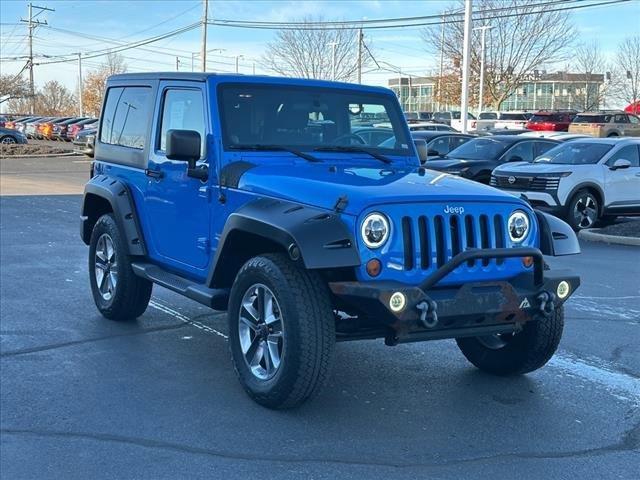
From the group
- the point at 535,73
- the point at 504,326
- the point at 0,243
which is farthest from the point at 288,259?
the point at 535,73

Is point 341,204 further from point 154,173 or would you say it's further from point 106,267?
point 106,267

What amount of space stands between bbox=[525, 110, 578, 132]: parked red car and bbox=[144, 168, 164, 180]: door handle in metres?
36.7

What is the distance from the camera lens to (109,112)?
25.2ft

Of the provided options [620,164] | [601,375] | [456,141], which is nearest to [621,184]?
[620,164]

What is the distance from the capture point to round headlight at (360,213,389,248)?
459 centimetres

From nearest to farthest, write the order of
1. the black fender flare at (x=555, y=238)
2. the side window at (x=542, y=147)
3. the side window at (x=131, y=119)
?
the black fender flare at (x=555, y=238) → the side window at (x=131, y=119) → the side window at (x=542, y=147)

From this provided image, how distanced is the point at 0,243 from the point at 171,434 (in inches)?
319

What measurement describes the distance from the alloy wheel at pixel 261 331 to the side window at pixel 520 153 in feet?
44.1

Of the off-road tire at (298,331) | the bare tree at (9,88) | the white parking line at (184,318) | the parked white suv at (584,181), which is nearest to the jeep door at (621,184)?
the parked white suv at (584,181)

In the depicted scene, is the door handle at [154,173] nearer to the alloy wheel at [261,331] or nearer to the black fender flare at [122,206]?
the black fender flare at [122,206]

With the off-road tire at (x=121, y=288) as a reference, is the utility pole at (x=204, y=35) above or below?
above

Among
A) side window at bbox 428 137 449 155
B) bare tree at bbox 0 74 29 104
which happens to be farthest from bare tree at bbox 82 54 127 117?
side window at bbox 428 137 449 155

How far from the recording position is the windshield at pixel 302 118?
5.87 metres

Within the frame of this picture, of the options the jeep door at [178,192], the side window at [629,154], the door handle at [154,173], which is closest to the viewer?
the jeep door at [178,192]
